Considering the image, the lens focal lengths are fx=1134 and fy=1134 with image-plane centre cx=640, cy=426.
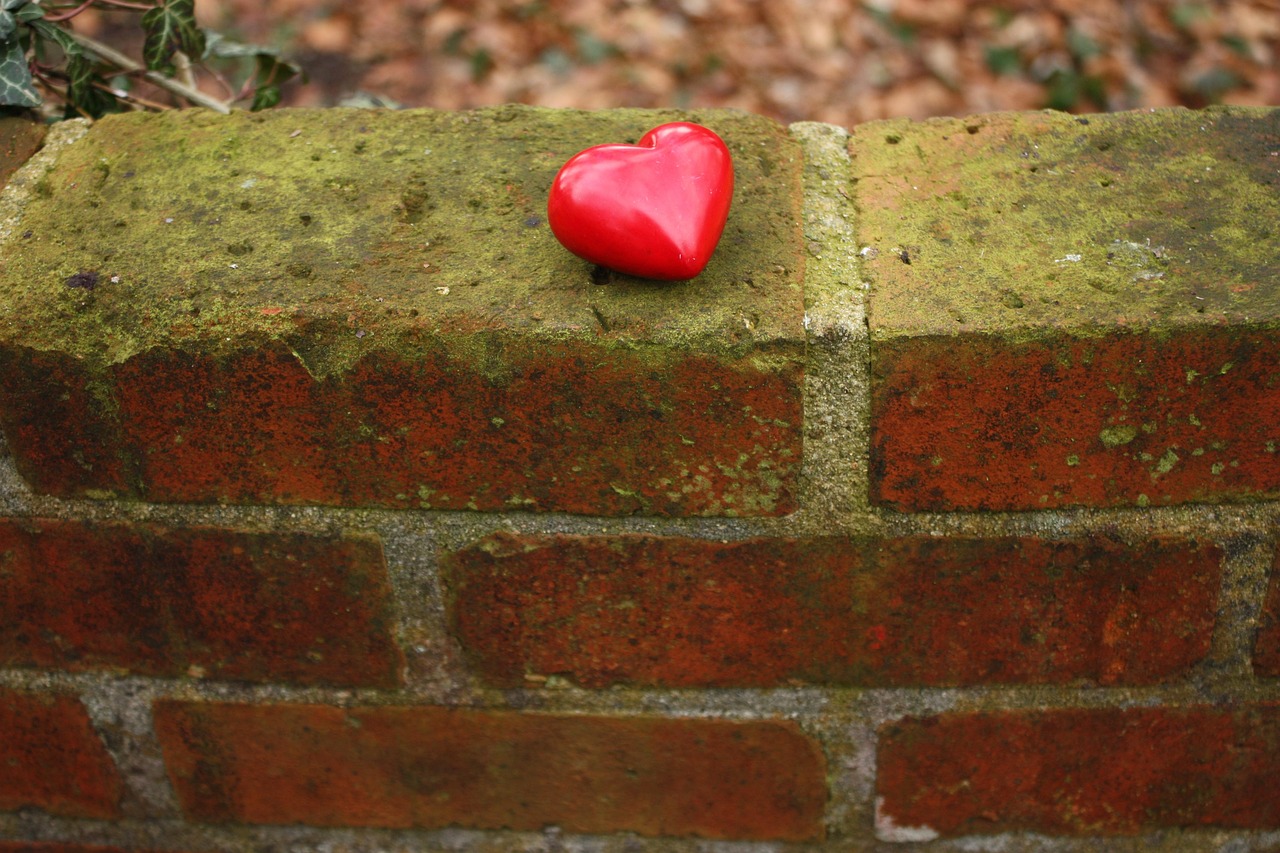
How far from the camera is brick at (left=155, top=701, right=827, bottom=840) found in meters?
0.84

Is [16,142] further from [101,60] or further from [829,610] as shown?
[829,610]

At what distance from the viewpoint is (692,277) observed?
2.30ft

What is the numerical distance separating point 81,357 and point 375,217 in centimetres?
20

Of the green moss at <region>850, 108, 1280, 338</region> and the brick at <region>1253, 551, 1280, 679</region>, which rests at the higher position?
the green moss at <region>850, 108, 1280, 338</region>

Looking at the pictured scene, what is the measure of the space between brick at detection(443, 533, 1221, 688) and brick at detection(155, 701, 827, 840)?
0.17ft

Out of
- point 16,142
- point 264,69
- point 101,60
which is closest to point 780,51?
point 264,69

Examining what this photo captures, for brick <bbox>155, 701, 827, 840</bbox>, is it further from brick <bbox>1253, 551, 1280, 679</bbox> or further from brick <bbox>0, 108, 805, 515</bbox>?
brick <bbox>1253, 551, 1280, 679</bbox>

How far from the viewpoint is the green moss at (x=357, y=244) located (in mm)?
685

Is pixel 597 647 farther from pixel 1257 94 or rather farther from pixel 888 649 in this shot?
pixel 1257 94

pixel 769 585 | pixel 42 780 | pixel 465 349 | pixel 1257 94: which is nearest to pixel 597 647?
pixel 769 585

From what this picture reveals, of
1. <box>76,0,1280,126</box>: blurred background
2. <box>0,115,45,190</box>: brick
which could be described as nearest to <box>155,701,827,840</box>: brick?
<box>0,115,45,190</box>: brick

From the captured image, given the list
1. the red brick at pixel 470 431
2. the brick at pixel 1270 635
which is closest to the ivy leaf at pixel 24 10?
the red brick at pixel 470 431

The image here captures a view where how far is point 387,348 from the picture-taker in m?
0.68

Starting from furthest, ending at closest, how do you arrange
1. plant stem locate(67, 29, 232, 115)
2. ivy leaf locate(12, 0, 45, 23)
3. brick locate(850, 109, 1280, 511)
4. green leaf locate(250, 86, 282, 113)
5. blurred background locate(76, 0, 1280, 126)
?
blurred background locate(76, 0, 1280, 126)
green leaf locate(250, 86, 282, 113)
plant stem locate(67, 29, 232, 115)
ivy leaf locate(12, 0, 45, 23)
brick locate(850, 109, 1280, 511)
